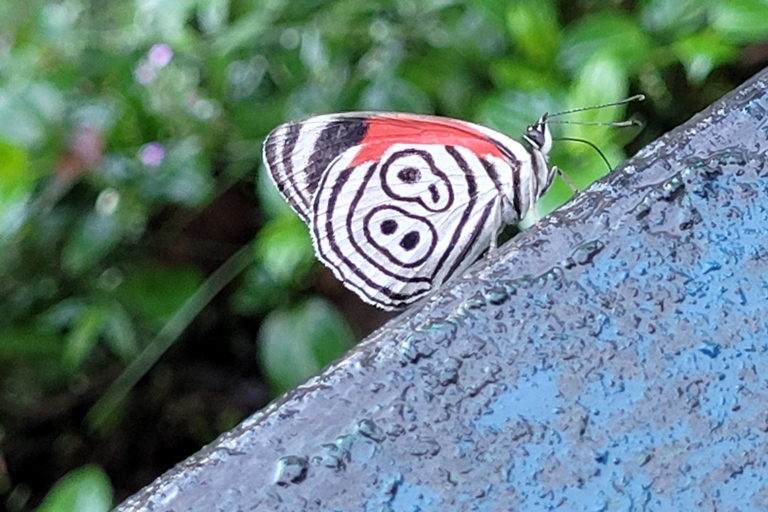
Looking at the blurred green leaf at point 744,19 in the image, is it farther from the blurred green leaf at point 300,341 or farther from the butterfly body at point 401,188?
the blurred green leaf at point 300,341

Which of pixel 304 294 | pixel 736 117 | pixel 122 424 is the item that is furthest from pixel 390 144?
pixel 122 424

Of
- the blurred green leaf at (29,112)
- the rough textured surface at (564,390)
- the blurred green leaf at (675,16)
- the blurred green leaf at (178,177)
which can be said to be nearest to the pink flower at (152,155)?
the blurred green leaf at (178,177)

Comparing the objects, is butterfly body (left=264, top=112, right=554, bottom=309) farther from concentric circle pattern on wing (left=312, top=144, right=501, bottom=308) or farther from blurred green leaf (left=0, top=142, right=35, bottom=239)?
blurred green leaf (left=0, top=142, right=35, bottom=239)

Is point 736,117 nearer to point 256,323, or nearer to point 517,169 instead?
point 517,169

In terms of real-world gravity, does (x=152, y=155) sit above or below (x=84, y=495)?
above

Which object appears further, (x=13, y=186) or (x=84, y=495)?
(x=13, y=186)

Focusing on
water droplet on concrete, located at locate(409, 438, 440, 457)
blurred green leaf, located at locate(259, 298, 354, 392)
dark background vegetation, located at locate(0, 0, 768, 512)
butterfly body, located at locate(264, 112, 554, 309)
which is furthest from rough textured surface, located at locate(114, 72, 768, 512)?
blurred green leaf, located at locate(259, 298, 354, 392)

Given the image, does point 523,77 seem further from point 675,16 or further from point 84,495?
point 84,495

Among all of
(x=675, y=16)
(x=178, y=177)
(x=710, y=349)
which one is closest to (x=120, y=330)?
(x=178, y=177)
